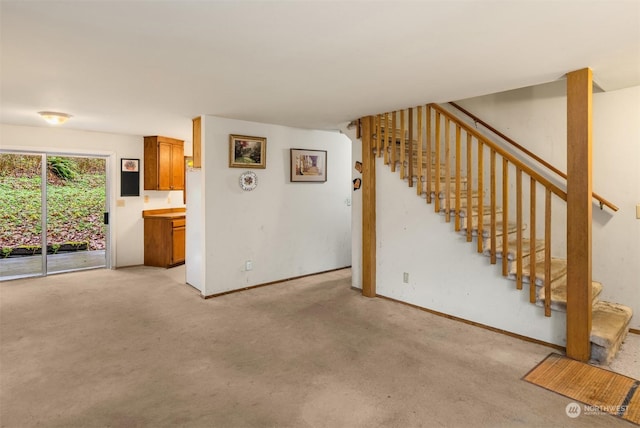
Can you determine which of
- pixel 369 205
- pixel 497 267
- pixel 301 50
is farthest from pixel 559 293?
pixel 301 50

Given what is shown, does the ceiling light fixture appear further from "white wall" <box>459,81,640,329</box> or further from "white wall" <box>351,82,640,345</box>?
"white wall" <box>459,81,640,329</box>

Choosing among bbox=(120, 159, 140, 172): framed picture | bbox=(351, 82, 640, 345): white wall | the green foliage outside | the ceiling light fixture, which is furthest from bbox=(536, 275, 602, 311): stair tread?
the green foliage outside

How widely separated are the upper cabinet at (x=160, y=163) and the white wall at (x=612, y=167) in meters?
5.72

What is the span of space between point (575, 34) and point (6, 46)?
3592 mm

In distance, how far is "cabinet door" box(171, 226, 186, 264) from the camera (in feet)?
20.0

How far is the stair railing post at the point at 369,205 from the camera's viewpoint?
14.4 ft

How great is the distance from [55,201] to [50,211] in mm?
183

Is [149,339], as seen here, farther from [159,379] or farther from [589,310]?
[589,310]

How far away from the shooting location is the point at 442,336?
3.21 m

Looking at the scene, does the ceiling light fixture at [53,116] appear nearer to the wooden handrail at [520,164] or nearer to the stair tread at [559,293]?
the wooden handrail at [520,164]

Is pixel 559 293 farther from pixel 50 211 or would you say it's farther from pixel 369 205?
pixel 50 211

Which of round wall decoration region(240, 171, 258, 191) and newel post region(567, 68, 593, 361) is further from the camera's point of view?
round wall decoration region(240, 171, 258, 191)

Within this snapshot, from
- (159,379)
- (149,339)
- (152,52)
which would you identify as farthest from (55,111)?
(159,379)

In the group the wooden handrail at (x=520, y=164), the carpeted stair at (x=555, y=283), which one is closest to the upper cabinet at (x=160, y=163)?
the carpeted stair at (x=555, y=283)
